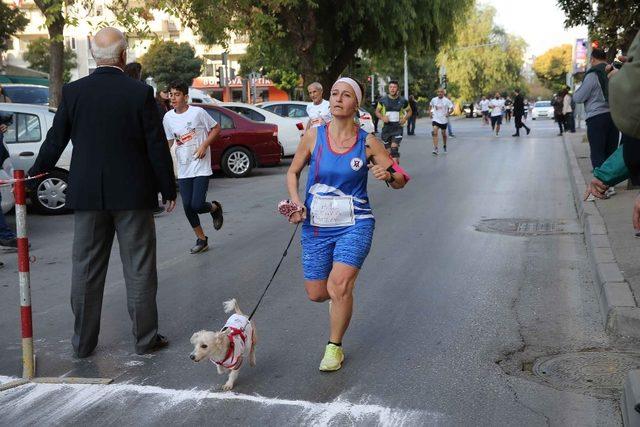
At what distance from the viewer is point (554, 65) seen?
133 meters

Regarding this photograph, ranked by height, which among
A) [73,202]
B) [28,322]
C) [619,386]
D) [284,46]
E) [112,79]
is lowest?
[619,386]

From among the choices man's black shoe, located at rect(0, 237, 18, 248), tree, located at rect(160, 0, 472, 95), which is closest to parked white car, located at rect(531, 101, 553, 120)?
tree, located at rect(160, 0, 472, 95)

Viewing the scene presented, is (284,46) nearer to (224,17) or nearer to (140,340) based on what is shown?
(224,17)

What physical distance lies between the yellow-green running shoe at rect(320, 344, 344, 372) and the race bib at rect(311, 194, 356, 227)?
0.73m

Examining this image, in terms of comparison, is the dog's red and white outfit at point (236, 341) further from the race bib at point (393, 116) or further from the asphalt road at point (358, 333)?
the race bib at point (393, 116)

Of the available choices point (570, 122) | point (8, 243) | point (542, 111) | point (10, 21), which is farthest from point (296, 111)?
point (542, 111)

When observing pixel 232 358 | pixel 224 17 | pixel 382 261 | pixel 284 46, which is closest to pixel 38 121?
pixel 382 261

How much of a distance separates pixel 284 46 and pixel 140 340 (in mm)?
22814

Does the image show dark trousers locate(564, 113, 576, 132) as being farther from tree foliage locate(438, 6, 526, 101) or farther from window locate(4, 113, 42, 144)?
tree foliage locate(438, 6, 526, 101)

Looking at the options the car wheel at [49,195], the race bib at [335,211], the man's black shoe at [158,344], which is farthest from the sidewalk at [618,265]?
the car wheel at [49,195]

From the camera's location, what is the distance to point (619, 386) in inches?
180

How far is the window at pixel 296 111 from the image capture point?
73.5 ft

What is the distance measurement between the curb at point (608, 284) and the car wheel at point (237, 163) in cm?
894

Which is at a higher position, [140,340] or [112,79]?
[112,79]
